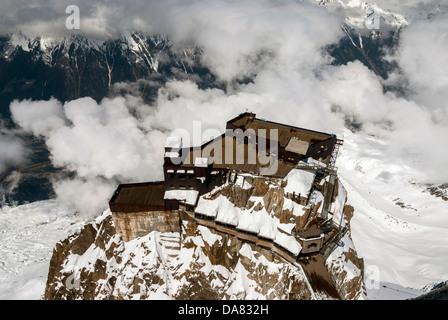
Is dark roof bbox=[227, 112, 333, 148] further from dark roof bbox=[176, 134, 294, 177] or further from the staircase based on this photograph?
the staircase

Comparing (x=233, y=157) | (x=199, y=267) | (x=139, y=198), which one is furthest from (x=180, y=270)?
(x=233, y=157)

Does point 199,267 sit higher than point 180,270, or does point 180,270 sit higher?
point 199,267

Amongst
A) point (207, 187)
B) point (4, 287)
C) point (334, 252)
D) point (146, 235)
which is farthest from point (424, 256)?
point (4, 287)

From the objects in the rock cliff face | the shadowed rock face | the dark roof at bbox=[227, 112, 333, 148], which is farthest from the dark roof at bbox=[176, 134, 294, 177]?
the shadowed rock face

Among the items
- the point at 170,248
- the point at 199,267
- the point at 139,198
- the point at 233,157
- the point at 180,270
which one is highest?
the point at 233,157

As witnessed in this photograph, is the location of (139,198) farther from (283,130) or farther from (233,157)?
(283,130)

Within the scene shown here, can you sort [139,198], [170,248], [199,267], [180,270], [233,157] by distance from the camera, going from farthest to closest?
[233,157] → [170,248] → [139,198] → [180,270] → [199,267]

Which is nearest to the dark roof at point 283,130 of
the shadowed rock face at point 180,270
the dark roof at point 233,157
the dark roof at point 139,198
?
the dark roof at point 233,157

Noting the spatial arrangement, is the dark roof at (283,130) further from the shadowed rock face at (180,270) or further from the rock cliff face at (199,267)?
the shadowed rock face at (180,270)
